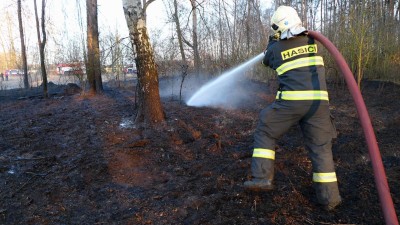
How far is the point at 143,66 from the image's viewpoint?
6.00 metres

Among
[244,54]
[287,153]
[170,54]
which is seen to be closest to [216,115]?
[287,153]

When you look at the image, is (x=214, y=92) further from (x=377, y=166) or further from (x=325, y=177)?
(x=377, y=166)

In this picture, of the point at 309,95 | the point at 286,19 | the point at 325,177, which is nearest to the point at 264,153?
the point at 325,177

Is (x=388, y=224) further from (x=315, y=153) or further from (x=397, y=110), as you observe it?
(x=397, y=110)

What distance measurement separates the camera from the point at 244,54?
13.8m

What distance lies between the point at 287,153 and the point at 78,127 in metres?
4.24

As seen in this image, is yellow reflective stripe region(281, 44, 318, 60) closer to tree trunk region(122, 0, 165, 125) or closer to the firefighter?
the firefighter

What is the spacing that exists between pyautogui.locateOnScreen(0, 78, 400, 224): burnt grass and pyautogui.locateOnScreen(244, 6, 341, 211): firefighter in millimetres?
290

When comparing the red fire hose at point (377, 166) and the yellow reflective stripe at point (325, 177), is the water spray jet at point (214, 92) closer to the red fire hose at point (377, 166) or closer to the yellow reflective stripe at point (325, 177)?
the yellow reflective stripe at point (325, 177)

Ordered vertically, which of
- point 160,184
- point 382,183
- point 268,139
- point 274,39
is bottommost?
point 160,184

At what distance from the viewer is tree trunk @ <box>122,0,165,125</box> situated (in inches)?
231

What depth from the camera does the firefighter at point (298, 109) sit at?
286cm

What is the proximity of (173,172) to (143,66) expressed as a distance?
264 centimetres

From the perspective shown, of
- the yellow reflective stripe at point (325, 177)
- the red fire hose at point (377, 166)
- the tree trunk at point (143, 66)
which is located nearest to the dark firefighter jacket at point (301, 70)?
the red fire hose at point (377, 166)
